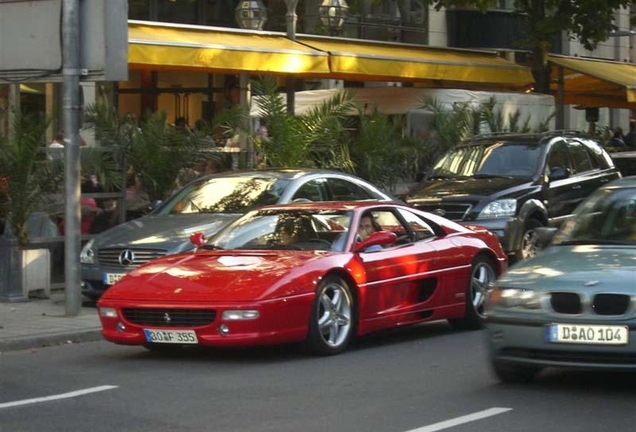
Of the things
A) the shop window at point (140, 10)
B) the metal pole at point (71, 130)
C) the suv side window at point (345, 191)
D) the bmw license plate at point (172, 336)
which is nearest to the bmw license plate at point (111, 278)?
the metal pole at point (71, 130)

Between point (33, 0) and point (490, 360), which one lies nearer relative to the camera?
point (490, 360)

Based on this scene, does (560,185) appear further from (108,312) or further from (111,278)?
(108,312)

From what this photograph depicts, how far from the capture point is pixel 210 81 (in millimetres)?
28812

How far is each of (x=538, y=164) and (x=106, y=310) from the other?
9057mm

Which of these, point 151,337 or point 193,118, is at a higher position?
point 193,118

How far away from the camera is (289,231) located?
479 inches

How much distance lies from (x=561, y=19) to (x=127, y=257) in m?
15.3

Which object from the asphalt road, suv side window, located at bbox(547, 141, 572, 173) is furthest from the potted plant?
suv side window, located at bbox(547, 141, 572, 173)

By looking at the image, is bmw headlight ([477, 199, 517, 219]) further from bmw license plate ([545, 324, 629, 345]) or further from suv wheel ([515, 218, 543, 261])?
bmw license plate ([545, 324, 629, 345])

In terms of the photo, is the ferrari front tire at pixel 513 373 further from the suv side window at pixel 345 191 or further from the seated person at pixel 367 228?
the suv side window at pixel 345 191

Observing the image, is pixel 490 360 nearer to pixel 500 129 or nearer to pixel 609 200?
pixel 609 200

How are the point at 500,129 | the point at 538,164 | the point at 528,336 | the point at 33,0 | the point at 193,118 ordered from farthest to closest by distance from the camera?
the point at 193,118 → the point at 500,129 → the point at 538,164 → the point at 33,0 → the point at 528,336

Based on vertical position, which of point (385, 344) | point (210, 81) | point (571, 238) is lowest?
point (385, 344)

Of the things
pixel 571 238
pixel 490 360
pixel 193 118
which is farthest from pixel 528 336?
pixel 193 118
